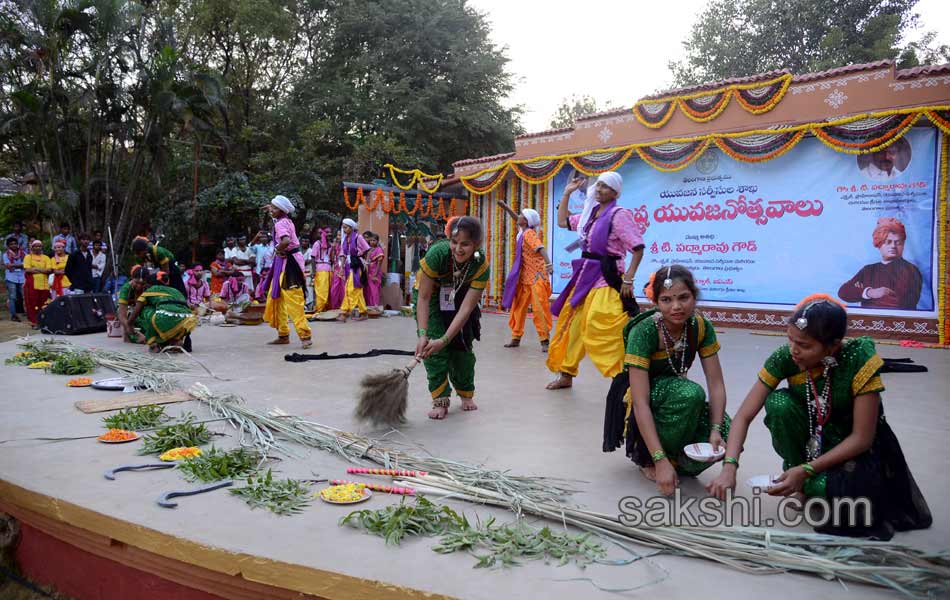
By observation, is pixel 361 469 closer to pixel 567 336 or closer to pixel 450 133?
pixel 567 336

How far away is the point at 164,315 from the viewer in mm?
6770

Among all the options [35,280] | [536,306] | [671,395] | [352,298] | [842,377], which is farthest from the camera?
[35,280]

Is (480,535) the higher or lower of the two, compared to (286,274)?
lower

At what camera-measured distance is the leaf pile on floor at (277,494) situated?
8.40ft

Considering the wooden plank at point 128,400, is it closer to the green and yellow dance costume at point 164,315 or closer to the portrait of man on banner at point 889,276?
the green and yellow dance costume at point 164,315

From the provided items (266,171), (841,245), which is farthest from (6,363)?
(266,171)

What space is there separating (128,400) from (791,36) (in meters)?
22.2

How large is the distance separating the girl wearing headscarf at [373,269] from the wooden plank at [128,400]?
6801 millimetres

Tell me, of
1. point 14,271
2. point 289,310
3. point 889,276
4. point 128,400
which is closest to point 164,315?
point 289,310

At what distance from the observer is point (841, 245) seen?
8477 millimetres

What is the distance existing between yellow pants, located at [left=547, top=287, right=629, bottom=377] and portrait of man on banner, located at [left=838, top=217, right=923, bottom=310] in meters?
5.19

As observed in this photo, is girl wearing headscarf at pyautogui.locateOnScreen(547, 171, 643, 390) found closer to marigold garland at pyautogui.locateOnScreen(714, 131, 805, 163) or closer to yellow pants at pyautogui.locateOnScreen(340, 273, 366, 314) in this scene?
marigold garland at pyautogui.locateOnScreen(714, 131, 805, 163)

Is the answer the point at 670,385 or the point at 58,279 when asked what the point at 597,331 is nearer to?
the point at 670,385
